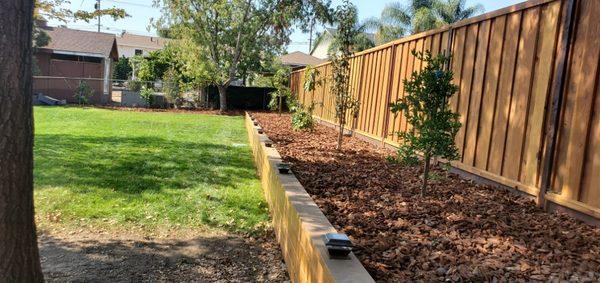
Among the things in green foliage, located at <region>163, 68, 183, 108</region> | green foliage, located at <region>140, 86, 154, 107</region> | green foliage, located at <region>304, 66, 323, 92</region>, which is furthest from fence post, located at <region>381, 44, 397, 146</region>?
green foliage, located at <region>140, 86, 154, 107</region>

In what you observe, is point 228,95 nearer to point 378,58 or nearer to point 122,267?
point 378,58

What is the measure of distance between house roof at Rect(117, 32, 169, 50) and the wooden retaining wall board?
183ft

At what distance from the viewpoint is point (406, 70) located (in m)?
7.48

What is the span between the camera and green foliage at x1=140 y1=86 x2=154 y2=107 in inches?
929

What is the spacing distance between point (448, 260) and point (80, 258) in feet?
9.73

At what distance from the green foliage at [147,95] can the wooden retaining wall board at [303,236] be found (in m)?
19.6

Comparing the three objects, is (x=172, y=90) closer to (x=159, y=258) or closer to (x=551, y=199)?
(x=159, y=258)

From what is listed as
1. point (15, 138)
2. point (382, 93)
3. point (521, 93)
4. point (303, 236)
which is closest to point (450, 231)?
point (303, 236)

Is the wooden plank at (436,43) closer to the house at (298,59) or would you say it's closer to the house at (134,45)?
the house at (298,59)

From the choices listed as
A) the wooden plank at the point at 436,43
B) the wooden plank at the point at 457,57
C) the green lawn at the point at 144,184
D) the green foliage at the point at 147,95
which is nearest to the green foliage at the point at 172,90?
the green foliage at the point at 147,95

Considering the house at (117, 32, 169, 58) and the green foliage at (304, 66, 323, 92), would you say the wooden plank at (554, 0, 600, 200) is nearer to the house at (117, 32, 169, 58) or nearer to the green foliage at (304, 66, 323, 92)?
the green foliage at (304, 66, 323, 92)

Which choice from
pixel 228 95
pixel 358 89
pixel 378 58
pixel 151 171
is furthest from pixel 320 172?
pixel 228 95

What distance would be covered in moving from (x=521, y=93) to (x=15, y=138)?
4.21 meters

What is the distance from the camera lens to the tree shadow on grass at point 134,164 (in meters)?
6.34
